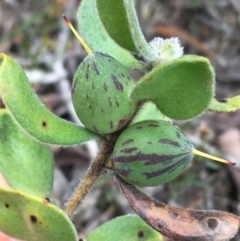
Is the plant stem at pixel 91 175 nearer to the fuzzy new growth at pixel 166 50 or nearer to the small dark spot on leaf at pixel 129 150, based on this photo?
the small dark spot on leaf at pixel 129 150

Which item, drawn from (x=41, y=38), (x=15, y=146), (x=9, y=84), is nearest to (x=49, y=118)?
(x=9, y=84)

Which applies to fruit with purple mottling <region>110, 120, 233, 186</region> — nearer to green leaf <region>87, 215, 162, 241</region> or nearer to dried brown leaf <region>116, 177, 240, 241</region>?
dried brown leaf <region>116, 177, 240, 241</region>

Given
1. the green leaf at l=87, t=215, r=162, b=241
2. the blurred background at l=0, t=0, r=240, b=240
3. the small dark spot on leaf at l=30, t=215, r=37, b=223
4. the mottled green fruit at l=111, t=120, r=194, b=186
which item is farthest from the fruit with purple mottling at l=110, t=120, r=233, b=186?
the blurred background at l=0, t=0, r=240, b=240

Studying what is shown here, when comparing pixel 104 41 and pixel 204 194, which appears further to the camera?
pixel 204 194

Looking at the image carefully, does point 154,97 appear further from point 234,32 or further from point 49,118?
point 234,32

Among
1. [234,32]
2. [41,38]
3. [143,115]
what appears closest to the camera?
[143,115]

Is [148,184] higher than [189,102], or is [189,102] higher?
[189,102]

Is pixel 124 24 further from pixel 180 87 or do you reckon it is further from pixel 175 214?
pixel 175 214
